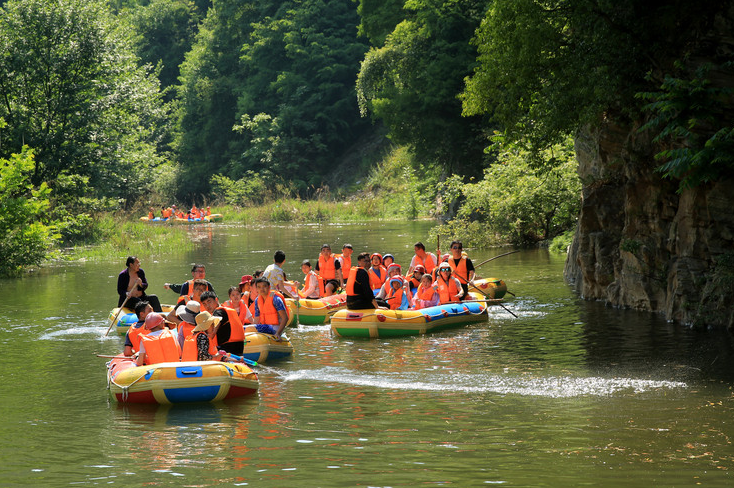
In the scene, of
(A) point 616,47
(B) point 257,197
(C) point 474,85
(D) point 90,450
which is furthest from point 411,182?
(D) point 90,450

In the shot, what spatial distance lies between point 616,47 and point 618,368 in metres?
5.88

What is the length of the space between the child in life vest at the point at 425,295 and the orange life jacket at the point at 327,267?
2.54m

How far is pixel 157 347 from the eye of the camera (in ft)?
35.8

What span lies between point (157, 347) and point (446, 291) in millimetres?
7203

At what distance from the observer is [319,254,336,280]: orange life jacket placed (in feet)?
61.0

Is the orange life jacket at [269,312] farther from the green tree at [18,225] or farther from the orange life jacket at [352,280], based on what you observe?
the green tree at [18,225]

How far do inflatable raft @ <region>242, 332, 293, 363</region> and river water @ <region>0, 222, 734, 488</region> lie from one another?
185 mm

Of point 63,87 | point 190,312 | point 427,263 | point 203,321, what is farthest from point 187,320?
point 63,87

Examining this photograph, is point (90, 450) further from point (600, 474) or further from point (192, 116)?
point (192, 116)

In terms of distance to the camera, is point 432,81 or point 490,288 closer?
point 490,288

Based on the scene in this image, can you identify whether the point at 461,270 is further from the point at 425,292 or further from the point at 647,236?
the point at 647,236

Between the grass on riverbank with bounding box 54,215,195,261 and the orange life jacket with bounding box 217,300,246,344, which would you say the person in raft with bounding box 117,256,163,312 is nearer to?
the orange life jacket with bounding box 217,300,246,344

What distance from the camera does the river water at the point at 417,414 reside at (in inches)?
308

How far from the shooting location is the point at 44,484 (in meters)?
7.77
